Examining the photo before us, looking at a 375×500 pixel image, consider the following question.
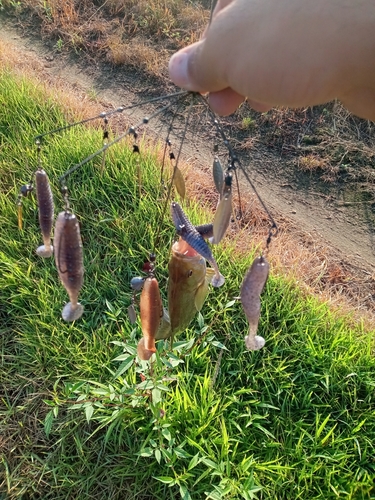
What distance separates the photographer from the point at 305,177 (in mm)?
3670

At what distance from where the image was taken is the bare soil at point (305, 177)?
305 cm

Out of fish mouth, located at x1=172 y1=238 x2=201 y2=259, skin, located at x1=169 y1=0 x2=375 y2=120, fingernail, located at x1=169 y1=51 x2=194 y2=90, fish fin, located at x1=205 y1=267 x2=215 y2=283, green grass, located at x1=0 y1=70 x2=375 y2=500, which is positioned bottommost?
green grass, located at x1=0 y1=70 x2=375 y2=500

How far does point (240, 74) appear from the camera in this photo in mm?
958

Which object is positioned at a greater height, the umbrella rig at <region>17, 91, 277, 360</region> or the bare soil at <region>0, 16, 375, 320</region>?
the umbrella rig at <region>17, 91, 277, 360</region>

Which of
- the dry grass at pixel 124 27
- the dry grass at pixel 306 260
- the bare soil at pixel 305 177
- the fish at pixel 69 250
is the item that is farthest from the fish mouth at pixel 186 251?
the dry grass at pixel 124 27

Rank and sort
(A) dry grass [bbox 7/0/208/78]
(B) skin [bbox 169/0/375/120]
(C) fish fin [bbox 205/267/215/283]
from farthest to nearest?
(A) dry grass [bbox 7/0/208/78] < (C) fish fin [bbox 205/267/215/283] < (B) skin [bbox 169/0/375/120]

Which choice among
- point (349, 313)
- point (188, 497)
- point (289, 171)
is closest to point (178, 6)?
point (289, 171)

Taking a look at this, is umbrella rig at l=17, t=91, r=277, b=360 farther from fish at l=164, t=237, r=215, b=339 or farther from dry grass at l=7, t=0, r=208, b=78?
dry grass at l=7, t=0, r=208, b=78

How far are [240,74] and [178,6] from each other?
4872 millimetres

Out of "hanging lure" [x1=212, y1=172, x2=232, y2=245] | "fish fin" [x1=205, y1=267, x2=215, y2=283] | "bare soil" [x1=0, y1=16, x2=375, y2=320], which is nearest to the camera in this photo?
"hanging lure" [x1=212, y1=172, x2=232, y2=245]

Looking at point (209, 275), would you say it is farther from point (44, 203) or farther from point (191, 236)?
point (44, 203)

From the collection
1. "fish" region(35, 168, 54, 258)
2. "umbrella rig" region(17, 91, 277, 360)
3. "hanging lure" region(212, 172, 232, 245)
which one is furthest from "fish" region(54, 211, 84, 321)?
"hanging lure" region(212, 172, 232, 245)

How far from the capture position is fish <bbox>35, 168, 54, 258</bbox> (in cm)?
108

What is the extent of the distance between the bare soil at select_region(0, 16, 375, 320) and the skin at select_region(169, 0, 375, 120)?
5.94 feet
